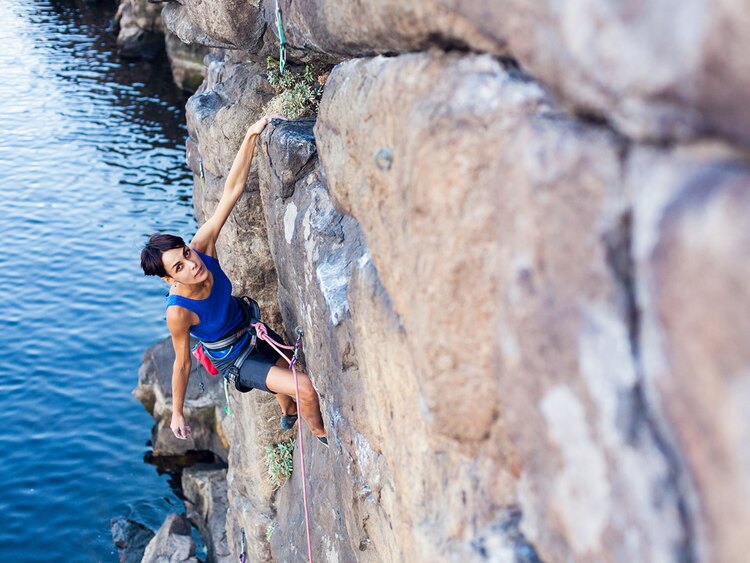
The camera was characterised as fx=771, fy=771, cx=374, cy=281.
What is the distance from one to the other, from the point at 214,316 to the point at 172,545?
7.93m

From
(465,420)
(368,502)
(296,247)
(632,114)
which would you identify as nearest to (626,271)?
(632,114)

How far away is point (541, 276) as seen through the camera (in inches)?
124

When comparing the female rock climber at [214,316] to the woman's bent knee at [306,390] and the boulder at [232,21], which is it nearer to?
the woman's bent knee at [306,390]

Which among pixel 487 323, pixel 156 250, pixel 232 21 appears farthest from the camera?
pixel 232 21

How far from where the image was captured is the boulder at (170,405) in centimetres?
1681

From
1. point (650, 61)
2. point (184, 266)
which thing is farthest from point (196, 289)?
point (650, 61)

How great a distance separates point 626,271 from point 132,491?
15.1 metres

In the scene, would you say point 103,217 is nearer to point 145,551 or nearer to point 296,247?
point 145,551

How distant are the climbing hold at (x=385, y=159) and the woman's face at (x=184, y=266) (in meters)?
2.94

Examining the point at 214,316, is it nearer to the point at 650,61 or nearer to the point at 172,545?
the point at 650,61

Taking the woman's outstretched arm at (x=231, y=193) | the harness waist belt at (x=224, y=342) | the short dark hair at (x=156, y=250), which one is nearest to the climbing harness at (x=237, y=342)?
the harness waist belt at (x=224, y=342)

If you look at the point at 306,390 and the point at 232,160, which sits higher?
the point at 232,160

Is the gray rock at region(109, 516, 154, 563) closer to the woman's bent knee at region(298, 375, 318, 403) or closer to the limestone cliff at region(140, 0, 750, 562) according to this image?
the woman's bent knee at region(298, 375, 318, 403)

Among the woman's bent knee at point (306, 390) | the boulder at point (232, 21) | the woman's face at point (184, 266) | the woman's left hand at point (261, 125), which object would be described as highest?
the boulder at point (232, 21)
